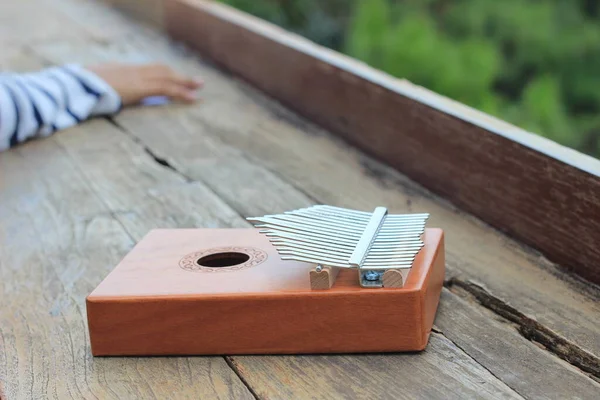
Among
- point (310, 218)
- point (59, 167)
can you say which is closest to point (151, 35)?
point (59, 167)

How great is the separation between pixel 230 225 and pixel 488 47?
363 centimetres

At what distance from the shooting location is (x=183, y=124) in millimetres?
1690

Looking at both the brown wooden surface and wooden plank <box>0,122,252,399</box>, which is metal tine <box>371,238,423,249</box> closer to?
the brown wooden surface

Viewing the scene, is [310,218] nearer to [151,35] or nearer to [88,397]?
[88,397]

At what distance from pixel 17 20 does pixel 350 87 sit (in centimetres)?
149

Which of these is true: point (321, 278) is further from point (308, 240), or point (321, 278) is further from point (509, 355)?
point (509, 355)

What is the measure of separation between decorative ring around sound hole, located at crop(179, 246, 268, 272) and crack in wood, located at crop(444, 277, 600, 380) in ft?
0.81

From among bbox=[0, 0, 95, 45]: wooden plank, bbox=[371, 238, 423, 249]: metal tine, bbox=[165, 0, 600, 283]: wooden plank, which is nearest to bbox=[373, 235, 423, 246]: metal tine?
bbox=[371, 238, 423, 249]: metal tine

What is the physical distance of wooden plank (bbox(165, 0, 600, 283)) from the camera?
3.35 ft

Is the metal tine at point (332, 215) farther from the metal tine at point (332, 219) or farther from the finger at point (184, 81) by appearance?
the finger at point (184, 81)

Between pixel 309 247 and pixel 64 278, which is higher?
pixel 309 247

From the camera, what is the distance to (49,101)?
1.64 m

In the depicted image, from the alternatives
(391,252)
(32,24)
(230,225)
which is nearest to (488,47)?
(32,24)

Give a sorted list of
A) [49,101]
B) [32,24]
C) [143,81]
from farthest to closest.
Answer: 1. [32,24]
2. [143,81]
3. [49,101]
